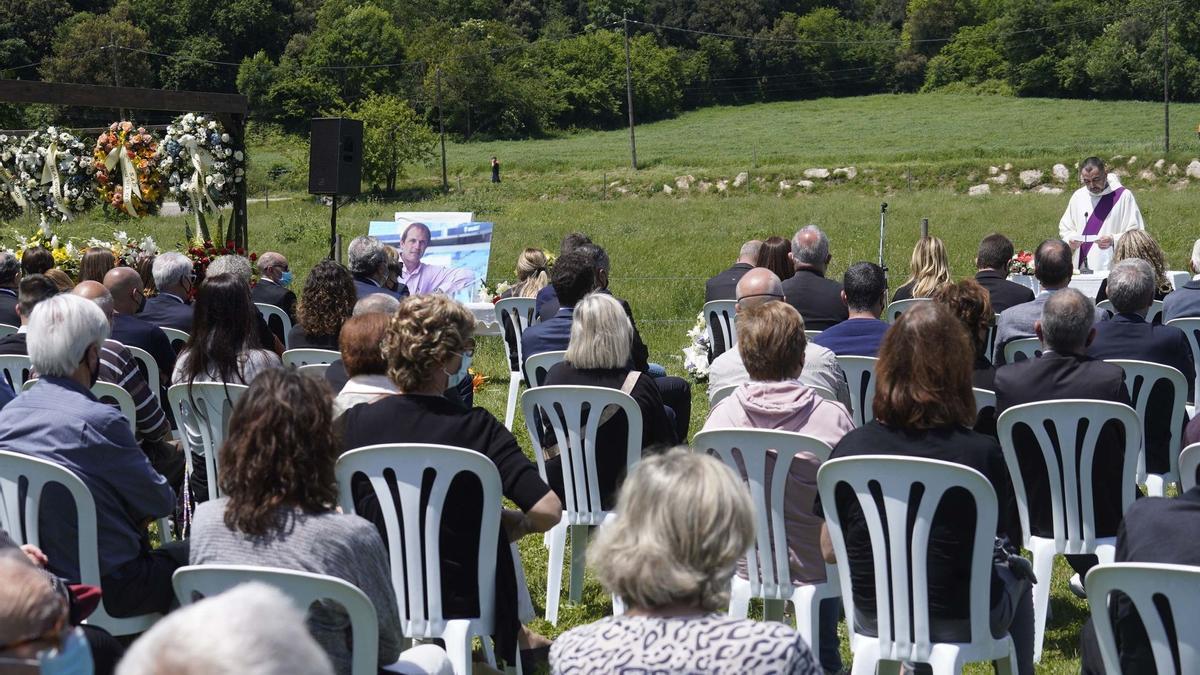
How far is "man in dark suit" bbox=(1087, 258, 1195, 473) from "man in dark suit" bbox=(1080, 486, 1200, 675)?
2518mm

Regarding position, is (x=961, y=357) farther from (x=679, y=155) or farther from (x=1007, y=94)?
(x=1007, y=94)

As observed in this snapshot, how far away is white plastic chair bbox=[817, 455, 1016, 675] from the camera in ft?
11.2

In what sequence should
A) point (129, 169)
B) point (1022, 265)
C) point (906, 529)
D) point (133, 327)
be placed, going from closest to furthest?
point (906, 529) < point (133, 327) < point (1022, 265) < point (129, 169)

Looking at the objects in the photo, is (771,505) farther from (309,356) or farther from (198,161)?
(198,161)

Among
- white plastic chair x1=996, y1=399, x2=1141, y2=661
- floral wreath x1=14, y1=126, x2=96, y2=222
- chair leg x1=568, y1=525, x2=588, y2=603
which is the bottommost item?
chair leg x1=568, y1=525, x2=588, y2=603

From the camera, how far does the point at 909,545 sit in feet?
11.5

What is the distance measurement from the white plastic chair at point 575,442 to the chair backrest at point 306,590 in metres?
1.96

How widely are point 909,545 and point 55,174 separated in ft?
31.3

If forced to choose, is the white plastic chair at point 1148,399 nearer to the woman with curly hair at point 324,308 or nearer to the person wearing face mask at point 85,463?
the woman with curly hair at point 324,308

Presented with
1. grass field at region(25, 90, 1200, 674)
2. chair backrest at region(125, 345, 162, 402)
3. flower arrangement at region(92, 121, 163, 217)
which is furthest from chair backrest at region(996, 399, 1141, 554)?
flower arrangement at region(92, 121, 163, 217)

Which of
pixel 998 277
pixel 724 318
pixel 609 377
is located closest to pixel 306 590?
pixel 609 377

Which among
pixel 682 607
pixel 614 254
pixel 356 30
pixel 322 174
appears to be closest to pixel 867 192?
pixel 614 254

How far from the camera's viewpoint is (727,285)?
843 cm

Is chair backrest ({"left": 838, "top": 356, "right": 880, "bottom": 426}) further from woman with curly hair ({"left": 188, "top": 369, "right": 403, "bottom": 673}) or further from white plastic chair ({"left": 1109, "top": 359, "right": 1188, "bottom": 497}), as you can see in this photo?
woman with curly hair ({"left": 188, "top": 369, "right": 403, "bottom": 673})
